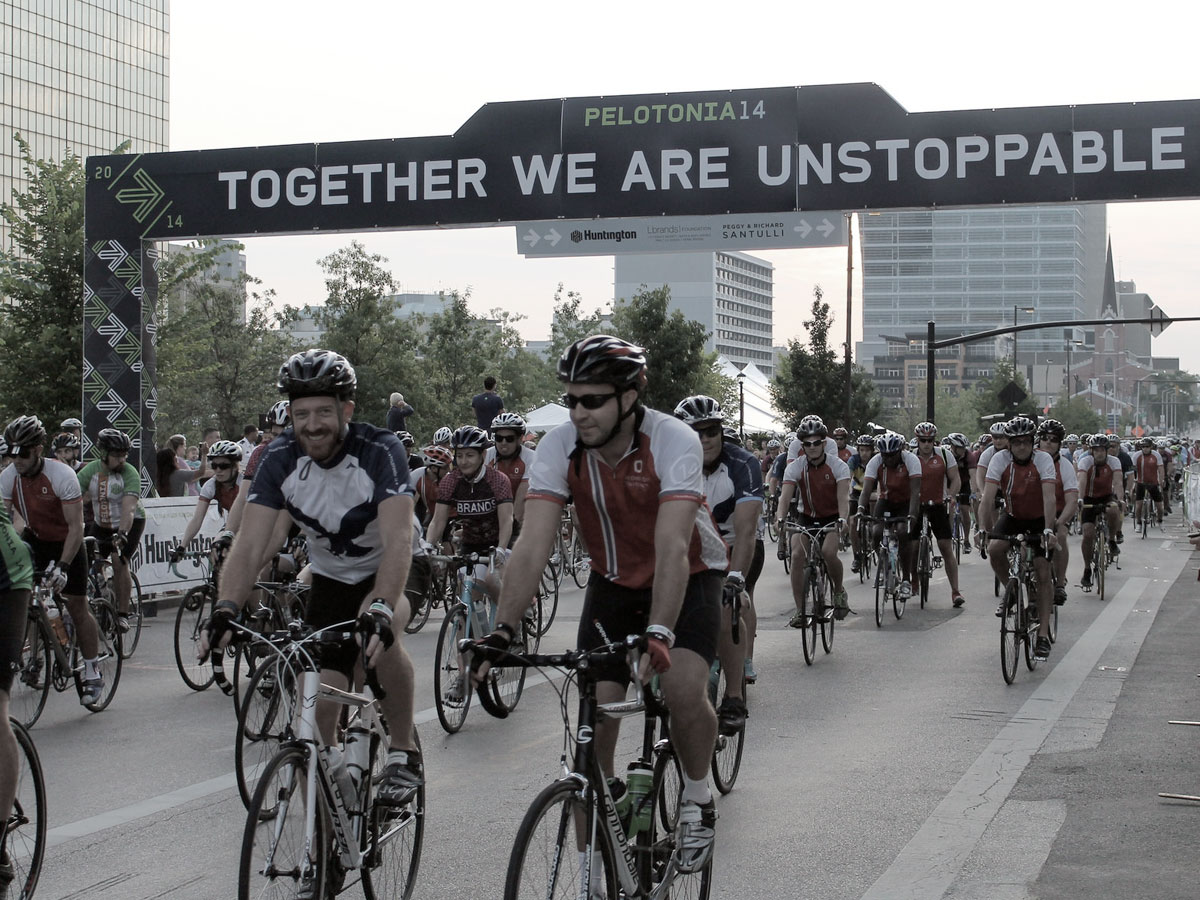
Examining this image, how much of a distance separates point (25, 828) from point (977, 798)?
170 inches

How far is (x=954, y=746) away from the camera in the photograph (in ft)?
26.8

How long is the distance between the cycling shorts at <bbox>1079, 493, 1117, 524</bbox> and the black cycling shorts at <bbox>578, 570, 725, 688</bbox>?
14.0 metres

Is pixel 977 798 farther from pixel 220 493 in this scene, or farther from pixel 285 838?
pixel 220 493

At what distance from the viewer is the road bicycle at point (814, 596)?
11711mm

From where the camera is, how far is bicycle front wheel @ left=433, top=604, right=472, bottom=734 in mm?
8656

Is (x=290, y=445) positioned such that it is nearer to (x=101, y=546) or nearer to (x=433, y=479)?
(x=101, y=546)

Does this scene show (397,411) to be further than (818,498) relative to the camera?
Yes

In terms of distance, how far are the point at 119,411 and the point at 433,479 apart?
5.05m

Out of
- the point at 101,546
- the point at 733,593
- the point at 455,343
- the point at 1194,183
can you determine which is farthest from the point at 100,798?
the point at 455,343

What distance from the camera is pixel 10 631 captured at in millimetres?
4738

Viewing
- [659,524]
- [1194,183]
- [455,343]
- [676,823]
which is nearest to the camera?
[659,524]

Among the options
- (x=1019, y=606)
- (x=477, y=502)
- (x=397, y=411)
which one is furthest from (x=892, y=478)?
(x=397, y=411)

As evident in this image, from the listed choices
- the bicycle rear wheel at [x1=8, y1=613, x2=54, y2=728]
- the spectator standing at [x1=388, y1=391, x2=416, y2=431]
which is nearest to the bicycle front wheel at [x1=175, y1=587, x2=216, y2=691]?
the bicycle rear wheel at [x1=8, y1=613, x2=54, y2=728]

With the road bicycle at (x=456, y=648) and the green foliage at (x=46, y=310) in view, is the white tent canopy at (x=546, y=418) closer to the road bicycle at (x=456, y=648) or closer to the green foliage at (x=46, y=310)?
the green foliage at (x=46, y=310)
